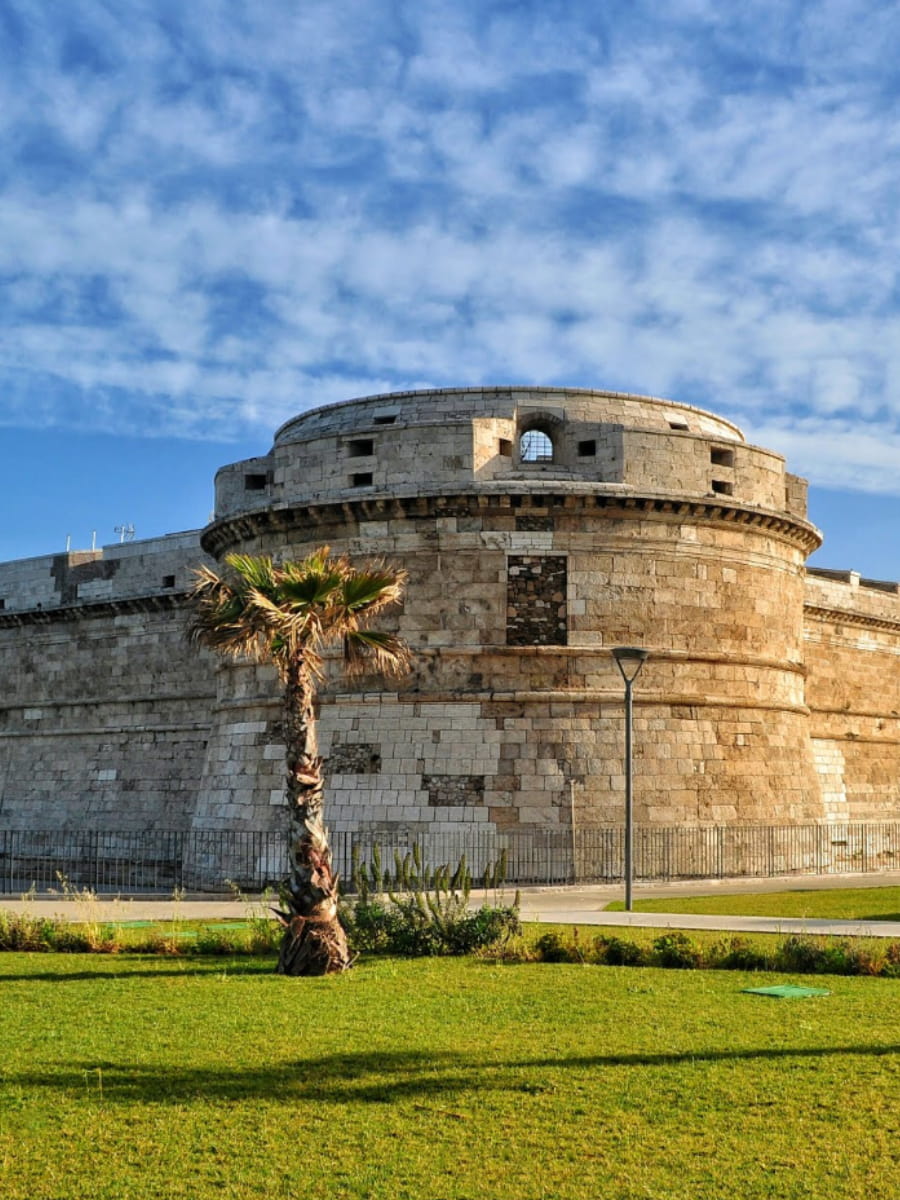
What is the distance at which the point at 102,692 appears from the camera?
30.7 m

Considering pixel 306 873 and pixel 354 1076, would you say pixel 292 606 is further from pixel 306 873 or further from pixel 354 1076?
pixel 354 1076

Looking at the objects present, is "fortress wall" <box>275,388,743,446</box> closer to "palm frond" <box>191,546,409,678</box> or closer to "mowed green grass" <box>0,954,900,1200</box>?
"palm frond" <box>191,546,409,678</box>

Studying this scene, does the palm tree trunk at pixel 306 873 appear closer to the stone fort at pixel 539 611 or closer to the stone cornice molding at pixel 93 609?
the stone fort at pixel 539 611

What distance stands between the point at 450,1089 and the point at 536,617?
13.8 metres

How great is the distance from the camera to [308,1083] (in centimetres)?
709

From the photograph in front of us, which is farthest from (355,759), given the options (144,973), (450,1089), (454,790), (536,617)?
(450,1089)

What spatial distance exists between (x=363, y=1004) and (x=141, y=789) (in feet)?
68.4

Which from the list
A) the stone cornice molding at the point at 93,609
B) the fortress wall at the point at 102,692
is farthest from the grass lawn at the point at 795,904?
the stone cornice molding at the point at 93,609

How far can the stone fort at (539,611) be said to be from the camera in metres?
20.2

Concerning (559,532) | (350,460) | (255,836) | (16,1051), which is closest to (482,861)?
(255,836)

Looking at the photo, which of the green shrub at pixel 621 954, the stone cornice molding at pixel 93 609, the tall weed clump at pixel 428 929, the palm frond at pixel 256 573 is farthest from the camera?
the stone cornice molding at pixel 93 609

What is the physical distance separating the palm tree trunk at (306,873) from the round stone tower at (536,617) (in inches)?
334

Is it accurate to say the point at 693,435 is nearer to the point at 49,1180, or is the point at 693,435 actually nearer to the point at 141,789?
the point at 141,789

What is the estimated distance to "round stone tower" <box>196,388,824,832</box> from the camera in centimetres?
2011
